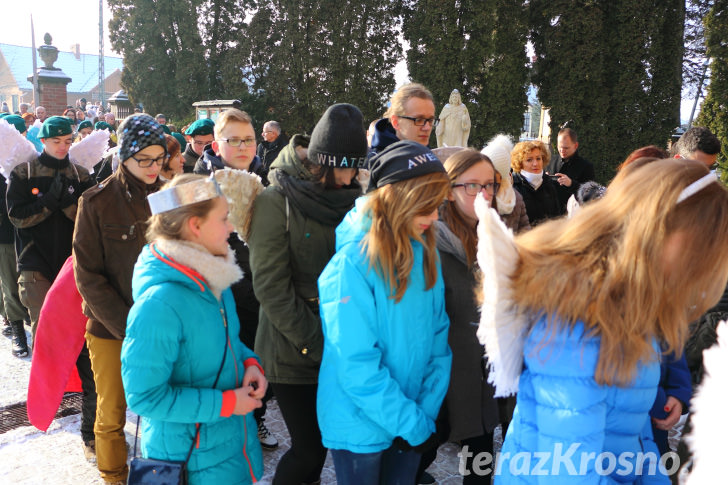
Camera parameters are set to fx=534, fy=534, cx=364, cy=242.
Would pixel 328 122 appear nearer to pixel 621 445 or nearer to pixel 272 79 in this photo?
pixel 621 445

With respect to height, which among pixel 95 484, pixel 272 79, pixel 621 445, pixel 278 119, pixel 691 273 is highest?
pixel 272 79

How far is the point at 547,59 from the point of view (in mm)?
16297

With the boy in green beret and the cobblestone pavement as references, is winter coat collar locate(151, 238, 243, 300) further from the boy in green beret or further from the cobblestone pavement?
the boy in green beret

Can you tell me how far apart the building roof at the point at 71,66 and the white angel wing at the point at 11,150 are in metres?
51.3

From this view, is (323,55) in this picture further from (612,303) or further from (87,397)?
(612,303)

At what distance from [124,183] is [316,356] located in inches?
57.6

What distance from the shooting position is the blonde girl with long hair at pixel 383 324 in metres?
1.87

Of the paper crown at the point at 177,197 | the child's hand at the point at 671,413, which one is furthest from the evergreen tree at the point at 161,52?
the child's hand at the point at 671,413

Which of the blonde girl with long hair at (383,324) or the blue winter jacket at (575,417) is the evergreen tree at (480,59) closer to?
the blonde girl with long hair at (383,324)

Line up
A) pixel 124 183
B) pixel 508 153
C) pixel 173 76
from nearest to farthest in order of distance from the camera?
1. pixel 124 183
2. pixel 508 153
3. pixel 173 76

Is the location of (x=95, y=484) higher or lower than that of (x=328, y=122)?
lower

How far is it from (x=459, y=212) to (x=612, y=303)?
131 cm

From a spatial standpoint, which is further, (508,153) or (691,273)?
(508,153)

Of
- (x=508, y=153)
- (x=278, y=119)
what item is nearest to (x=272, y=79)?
(x=278, y=119)
